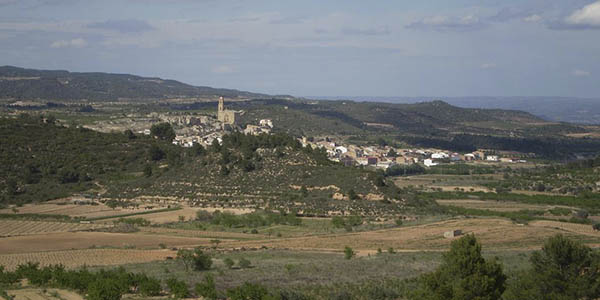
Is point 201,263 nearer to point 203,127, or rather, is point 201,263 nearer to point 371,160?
point 371,160

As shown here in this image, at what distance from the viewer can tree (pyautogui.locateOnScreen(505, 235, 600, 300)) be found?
18.9 meters

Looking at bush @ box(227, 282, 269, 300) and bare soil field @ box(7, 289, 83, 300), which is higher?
bush @ box(227, 282, 269, 300)

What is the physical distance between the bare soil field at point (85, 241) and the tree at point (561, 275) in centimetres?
2015

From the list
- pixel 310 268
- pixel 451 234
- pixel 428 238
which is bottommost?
pixel 428 238

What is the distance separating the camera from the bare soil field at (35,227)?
132 ft

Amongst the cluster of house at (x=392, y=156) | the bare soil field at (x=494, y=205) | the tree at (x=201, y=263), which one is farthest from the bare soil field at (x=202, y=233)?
the cluster of house at (x=392, y=156)

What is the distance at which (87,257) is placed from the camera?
31562 millimetres

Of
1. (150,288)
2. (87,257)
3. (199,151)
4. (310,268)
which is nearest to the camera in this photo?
(150,288)

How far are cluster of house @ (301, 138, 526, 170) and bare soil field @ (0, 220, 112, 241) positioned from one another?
157 ft

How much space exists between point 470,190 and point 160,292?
51969 millimetres

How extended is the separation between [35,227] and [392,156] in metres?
65.7

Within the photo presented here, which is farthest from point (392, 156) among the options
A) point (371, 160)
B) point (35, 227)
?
point (35, 227)

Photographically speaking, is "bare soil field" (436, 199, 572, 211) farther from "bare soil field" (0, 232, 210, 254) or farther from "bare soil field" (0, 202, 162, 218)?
"bare soil field" (0, 232, 210, 254)

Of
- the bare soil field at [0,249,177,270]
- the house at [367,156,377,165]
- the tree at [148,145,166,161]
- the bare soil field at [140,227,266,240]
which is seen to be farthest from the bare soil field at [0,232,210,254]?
the house at [367,156,377,165]
